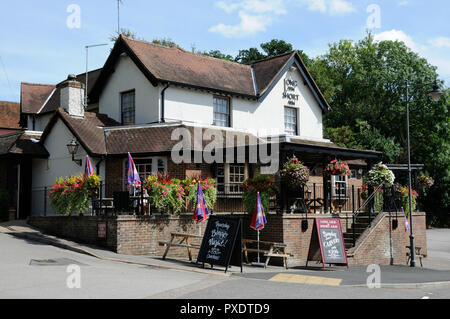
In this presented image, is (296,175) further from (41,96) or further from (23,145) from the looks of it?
(41,96)

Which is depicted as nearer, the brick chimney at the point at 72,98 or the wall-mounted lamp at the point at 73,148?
the wall-mounted lamp at the point at 73,148

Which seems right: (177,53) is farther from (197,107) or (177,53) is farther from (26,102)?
(26,102)

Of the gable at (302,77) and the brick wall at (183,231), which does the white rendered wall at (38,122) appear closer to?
the brick wall at (183,231)

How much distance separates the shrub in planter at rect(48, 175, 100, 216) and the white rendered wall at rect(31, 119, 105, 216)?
3.14 meters

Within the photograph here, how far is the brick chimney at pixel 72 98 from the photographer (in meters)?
21.9

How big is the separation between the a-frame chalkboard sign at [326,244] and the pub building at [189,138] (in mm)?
866

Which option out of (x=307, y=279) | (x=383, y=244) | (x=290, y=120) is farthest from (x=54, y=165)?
(x=383, y=244)

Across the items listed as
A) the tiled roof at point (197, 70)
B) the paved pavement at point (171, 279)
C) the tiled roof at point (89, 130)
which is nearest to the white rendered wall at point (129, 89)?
the tiled roof at point (197, 70)

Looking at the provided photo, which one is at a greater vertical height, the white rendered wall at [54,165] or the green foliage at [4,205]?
the white rendered wall at [54,165]

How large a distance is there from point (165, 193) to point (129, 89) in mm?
8693

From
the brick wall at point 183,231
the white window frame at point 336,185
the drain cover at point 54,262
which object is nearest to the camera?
the drain cover at point 54,262

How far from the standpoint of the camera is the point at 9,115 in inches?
1965

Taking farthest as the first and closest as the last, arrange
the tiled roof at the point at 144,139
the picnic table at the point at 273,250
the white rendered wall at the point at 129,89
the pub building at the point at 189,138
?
the white rendered wall at the point at 129,89 < the tiled roof at the point at 144,139 < the pub building at the point at 189,138 < the picnic table at the point at 273,250

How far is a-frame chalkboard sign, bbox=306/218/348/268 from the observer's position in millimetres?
15578
